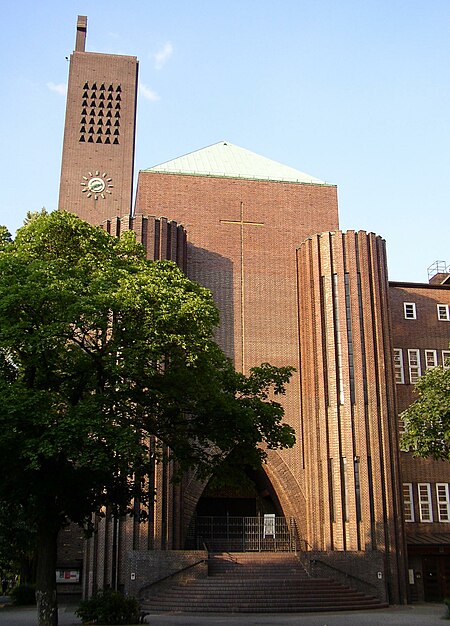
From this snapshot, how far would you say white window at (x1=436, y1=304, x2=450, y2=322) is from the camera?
40531 mm

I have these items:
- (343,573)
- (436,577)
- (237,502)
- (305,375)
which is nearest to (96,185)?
(305,375)

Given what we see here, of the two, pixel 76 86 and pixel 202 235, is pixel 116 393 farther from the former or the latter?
pixel 76 86

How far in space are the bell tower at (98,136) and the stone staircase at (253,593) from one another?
2510 cm

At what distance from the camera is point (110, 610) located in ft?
69.4

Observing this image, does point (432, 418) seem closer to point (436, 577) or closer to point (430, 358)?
point (436, 577)

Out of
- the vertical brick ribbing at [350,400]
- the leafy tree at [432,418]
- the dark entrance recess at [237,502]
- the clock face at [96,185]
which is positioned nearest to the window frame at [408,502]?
the vertical brick ribbing at [350,400]

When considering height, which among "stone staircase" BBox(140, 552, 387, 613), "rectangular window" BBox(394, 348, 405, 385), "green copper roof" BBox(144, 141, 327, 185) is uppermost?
"green copper roof" BBox(144, 141, 327, 185)

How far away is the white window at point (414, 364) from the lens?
39.2 meters

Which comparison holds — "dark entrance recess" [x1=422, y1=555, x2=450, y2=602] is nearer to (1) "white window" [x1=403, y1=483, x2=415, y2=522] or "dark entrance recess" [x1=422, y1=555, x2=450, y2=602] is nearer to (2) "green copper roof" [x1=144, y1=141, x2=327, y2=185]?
(1) "white window" [x1=403, y1=483, x2=415, y2=522]

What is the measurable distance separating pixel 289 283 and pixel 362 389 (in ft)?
25.0

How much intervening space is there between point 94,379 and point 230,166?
26.1 meters

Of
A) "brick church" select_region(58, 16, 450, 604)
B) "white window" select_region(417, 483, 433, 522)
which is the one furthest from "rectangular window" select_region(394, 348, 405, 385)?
"white window" select_region(417, 483, 433, 522)

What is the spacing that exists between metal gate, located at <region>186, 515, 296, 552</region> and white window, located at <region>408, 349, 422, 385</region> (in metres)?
10.4

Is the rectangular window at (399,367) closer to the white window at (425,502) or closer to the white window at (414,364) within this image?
the white window at (414,364)
